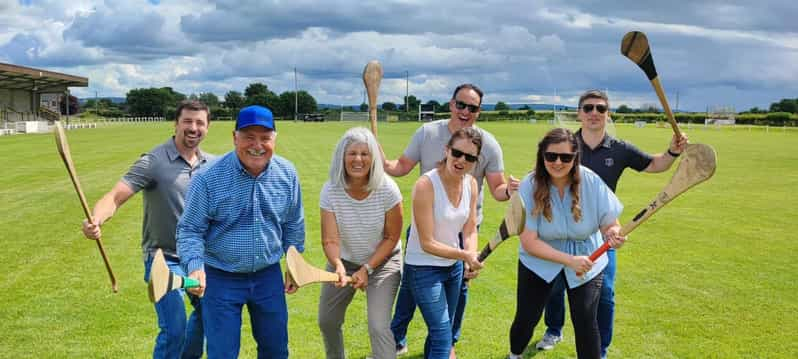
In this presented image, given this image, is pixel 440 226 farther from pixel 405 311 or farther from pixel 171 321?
pixel 171 321

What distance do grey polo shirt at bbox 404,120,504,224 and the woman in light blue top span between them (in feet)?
2.80

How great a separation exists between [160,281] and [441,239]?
73.2 inches

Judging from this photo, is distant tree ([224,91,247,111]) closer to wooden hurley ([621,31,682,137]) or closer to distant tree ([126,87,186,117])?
distant tree ([126,87,186,117])

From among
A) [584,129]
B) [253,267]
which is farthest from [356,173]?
[584,129]

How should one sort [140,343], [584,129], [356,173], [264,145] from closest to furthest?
[264,145] → [356,173] → [584,129] → [140,343]

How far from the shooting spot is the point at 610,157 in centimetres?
481

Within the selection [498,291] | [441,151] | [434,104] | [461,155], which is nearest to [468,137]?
[461,155]

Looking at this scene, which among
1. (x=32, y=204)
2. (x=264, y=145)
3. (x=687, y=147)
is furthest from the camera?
(x=32, y=204)

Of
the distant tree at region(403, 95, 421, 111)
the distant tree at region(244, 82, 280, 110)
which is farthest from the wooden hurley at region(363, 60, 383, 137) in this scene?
the distant tree at region(244, 82, 280, 110)

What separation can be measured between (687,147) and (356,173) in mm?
2355

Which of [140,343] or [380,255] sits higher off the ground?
[380,255]

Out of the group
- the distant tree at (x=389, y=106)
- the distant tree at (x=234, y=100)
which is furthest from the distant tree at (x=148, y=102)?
the distant tree at (x=389, y=106)

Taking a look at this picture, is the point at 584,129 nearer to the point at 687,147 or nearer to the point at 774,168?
A: the point at 687,147

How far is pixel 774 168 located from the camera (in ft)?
73.6
